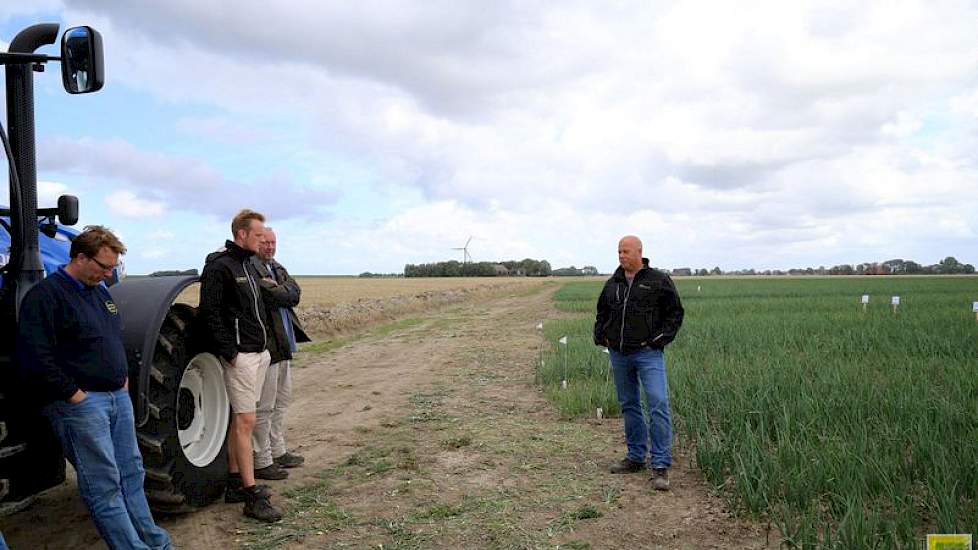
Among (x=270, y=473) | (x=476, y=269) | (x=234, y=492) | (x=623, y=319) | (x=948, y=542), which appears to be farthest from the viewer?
(x=476, y=269)

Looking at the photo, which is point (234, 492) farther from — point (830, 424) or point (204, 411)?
point (830, 424)

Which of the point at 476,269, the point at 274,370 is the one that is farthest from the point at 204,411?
the point at 476,269

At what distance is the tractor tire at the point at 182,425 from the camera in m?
3.80

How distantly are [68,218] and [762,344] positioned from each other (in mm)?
9590

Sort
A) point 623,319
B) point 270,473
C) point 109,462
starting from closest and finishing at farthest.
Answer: point 109,462
point 270,473
point 623,319

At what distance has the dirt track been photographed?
3895mm

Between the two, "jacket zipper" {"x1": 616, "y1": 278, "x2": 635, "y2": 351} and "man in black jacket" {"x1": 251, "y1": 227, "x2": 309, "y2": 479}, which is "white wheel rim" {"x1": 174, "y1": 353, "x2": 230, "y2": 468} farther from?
"jacket zipper" {"x1": 616, "y1": 278, "x2": 635, "y2": 351}

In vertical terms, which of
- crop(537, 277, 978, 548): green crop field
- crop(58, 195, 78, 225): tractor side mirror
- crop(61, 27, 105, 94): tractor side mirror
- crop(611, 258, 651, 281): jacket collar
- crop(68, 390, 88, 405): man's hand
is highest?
crop(61, 27, 105, 94): tractor side mirror

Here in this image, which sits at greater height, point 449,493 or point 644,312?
point 644,312

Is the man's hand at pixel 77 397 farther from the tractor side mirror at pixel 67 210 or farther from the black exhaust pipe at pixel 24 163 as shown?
the tractor side mirror at pixel 67 210

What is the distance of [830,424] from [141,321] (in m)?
5.21

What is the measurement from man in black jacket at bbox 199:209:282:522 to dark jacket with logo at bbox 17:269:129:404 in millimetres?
979

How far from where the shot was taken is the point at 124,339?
144 inches

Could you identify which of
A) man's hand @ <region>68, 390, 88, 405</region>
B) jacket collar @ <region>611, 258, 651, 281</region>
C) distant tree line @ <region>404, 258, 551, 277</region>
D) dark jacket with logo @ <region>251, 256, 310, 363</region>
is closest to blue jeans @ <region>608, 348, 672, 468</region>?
jacket collar @ <region>611, 258, 651, 281</region>
